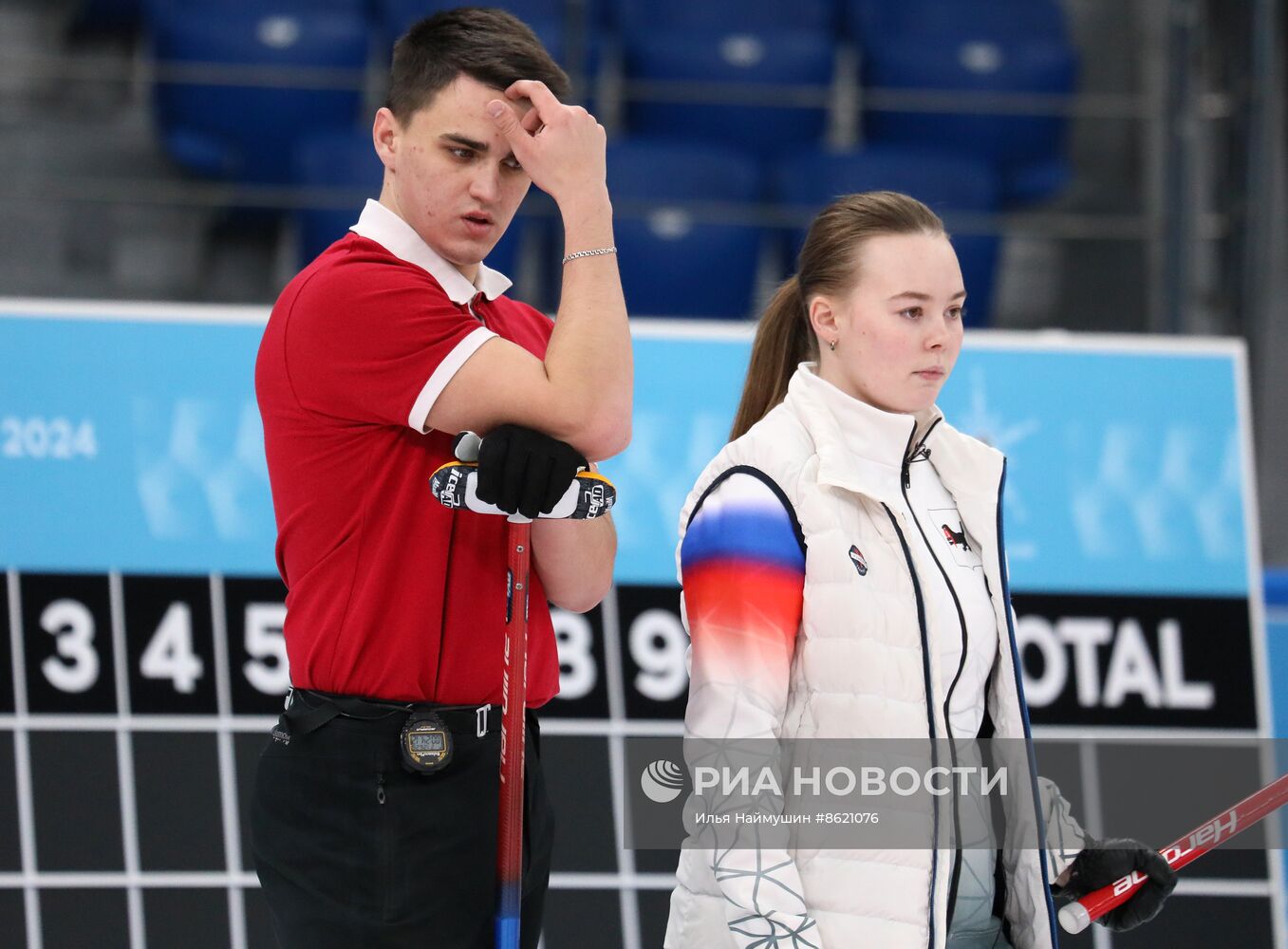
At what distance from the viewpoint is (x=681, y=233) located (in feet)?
15.5

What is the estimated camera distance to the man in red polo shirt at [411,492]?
158 centimetres

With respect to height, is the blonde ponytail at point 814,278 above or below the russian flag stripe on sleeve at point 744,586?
above

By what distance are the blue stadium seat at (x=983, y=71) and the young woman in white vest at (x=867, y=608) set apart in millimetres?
3594

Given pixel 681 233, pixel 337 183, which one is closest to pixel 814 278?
pixel 681 233

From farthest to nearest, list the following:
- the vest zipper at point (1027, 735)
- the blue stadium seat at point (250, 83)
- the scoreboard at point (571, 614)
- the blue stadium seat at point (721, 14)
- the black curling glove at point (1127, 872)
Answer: the blue stadium seat at point (721, 14), the blue stadium seat at point (250, 83), the scoreboard at point (571, 614), the black curling glove at point (1127, 872), the vest zipper at point (1027, 735)

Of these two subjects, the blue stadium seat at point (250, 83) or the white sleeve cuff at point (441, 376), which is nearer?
the white sleeve cuff at point (441, 376)

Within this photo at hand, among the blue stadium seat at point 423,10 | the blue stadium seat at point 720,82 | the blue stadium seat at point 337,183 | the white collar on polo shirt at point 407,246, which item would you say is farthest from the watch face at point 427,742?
the blue stadium seat at point 423,10

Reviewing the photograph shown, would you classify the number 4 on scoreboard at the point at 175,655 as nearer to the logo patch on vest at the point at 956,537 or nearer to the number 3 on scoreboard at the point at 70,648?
the number 3 on scoreboard at the point at 70,648

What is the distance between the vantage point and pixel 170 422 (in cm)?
291

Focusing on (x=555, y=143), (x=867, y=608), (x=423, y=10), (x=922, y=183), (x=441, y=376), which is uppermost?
(x=423, y=10)

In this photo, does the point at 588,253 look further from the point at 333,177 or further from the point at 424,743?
the point at 333,177

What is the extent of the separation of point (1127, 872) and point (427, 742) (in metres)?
0.83

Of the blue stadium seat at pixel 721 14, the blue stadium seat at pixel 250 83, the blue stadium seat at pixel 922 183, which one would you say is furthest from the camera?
the blue stadium seat at pixel 721 14

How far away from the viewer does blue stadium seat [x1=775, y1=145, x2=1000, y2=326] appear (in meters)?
4.88
